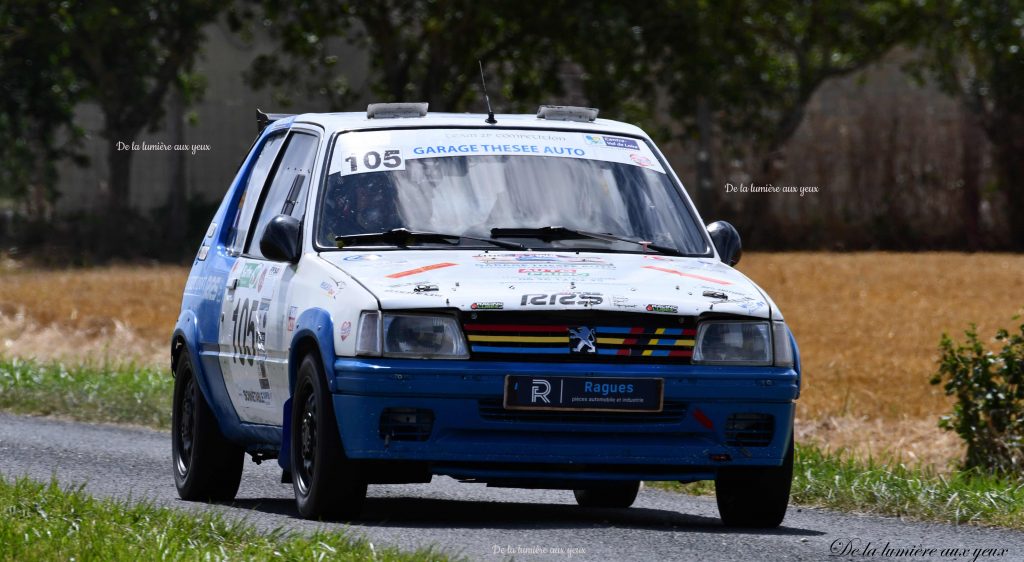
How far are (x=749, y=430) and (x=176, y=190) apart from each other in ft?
83.8

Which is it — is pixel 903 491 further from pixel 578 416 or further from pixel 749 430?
pixel 578 416

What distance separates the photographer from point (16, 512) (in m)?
7.43

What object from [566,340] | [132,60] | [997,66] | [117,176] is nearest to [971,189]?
[997,66]

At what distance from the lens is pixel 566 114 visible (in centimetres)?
927

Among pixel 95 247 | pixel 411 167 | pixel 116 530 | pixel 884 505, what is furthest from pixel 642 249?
pixel 95 247

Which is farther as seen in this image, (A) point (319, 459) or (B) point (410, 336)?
(A) point (319, 459)

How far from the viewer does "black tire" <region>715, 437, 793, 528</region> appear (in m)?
7.88

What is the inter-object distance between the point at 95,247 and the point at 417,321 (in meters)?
24.3

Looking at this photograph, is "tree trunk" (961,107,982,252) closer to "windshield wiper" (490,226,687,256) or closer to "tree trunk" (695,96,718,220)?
"tree trunk" (695,96,718,220)

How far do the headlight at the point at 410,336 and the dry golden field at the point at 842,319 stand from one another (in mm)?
5215

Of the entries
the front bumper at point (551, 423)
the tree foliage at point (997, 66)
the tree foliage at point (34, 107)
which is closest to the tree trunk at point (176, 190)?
the tree foliage at point (34, 107)

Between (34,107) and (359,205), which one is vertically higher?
(359,205)

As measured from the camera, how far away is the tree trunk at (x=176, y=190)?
32.2 metres

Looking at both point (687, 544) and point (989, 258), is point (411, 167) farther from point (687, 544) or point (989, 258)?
point (989, 258)
